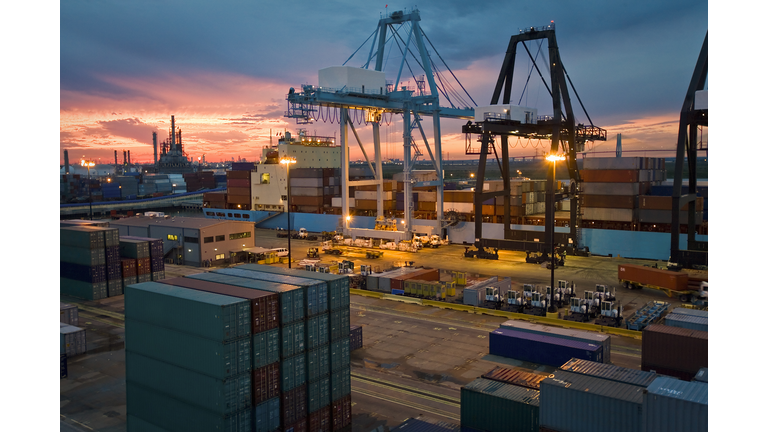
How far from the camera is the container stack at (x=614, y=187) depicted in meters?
47.2

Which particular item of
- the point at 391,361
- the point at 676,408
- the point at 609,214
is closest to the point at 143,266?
the point at 391,361

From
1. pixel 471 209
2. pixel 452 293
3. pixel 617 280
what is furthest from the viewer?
pixel 471 209

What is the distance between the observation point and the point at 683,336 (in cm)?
1878

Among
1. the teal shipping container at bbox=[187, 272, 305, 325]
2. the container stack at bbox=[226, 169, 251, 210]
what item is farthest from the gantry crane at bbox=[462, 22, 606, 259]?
the container stack at bbox=[226, 169, 251, 210]

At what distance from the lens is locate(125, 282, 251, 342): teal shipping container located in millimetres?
13922

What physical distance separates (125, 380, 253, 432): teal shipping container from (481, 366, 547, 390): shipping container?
715 centimetres

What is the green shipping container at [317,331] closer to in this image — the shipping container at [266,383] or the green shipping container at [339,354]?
the green shipping container at [339,354]

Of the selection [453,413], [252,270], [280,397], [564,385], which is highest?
[252,270]

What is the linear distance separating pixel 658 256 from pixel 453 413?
34890 mm

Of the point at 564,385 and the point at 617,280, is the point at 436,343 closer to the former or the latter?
the point at 564,385

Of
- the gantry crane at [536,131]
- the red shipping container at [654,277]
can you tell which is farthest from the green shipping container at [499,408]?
the gantry crane at [536,131]

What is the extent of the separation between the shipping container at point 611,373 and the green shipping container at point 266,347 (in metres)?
7.72

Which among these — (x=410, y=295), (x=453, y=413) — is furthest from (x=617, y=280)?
(x=453, y=413)

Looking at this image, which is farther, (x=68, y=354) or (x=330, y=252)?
(x=330, y=252)
